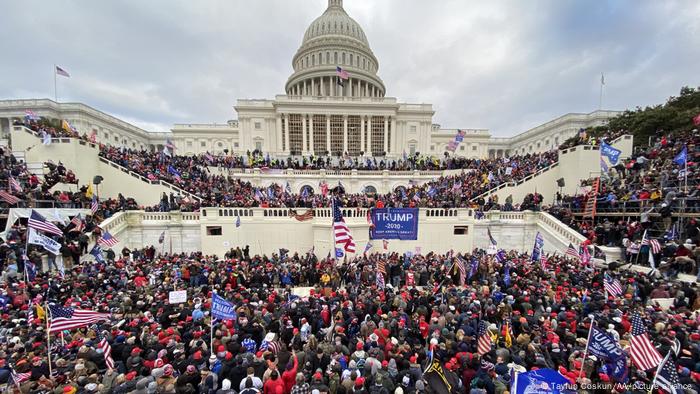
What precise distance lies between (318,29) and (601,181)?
7218 cm

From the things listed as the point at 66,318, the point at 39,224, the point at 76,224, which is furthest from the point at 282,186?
the point at 66,318

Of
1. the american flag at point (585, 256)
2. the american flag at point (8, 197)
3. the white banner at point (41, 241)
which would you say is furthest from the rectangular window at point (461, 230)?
the american flag at point (8, 197)

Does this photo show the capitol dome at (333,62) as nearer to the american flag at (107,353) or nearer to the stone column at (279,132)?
the stone column at (279,132)

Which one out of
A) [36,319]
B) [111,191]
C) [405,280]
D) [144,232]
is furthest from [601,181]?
[111,191]

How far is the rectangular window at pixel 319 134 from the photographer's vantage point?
52.5m

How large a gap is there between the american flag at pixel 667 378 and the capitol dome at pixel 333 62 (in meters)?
62.4

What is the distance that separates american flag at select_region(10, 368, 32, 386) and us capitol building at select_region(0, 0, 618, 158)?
124 feet

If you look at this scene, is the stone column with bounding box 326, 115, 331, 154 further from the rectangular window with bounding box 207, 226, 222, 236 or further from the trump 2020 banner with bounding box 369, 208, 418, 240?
the trump 2020 banner with bounding box 369, 208, 418, 240

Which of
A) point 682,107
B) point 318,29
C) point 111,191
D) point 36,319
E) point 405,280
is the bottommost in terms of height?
point 405,280

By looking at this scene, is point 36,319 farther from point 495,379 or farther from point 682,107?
point 682,107

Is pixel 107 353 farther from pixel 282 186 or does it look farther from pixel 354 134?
Result: pixel 354 134

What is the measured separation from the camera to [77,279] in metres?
11.2

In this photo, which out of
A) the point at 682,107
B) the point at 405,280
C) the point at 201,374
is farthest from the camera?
the point at 682,107

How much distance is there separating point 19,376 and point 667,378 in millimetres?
12073
